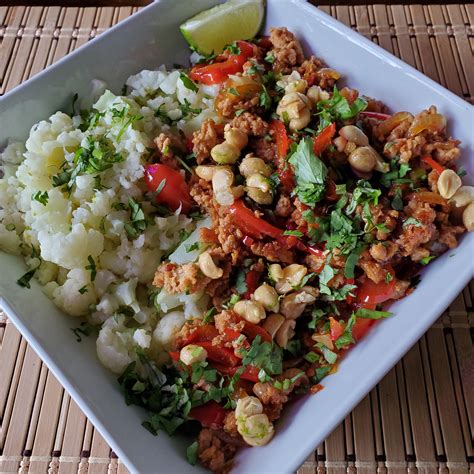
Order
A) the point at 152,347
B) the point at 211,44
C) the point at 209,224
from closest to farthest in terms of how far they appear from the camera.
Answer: the point at 152,347 → the point at 209,224 → the point at 211,44

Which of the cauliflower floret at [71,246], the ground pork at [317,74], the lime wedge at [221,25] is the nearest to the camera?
the cauliflower floret at [71,246]

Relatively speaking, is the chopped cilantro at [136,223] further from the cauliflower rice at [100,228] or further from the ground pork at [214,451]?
the ground pork at [214,451]

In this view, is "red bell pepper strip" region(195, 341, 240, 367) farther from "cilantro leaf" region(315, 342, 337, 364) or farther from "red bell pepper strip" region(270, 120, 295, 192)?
"red bell pepper strip" region(270, 120, 295, 192)

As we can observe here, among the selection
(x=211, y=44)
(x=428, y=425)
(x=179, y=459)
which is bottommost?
(x=428, y=425)

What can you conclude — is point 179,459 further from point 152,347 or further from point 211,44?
point 211,44

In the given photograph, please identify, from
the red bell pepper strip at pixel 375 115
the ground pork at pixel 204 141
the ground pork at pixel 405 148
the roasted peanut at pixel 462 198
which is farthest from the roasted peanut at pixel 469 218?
the ground pork at pixel 204 141

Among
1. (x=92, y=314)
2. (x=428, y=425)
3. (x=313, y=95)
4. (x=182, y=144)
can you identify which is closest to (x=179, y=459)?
(x=92, y=314)

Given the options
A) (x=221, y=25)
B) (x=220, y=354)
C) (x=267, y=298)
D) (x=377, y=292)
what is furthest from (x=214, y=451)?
(x=221, y=25)

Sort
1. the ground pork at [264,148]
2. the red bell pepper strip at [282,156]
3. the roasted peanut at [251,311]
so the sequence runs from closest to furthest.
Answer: the roasted peanut at [251,311] → the red bell pepper strip at [282,156] → the ground pork at [264,148]
